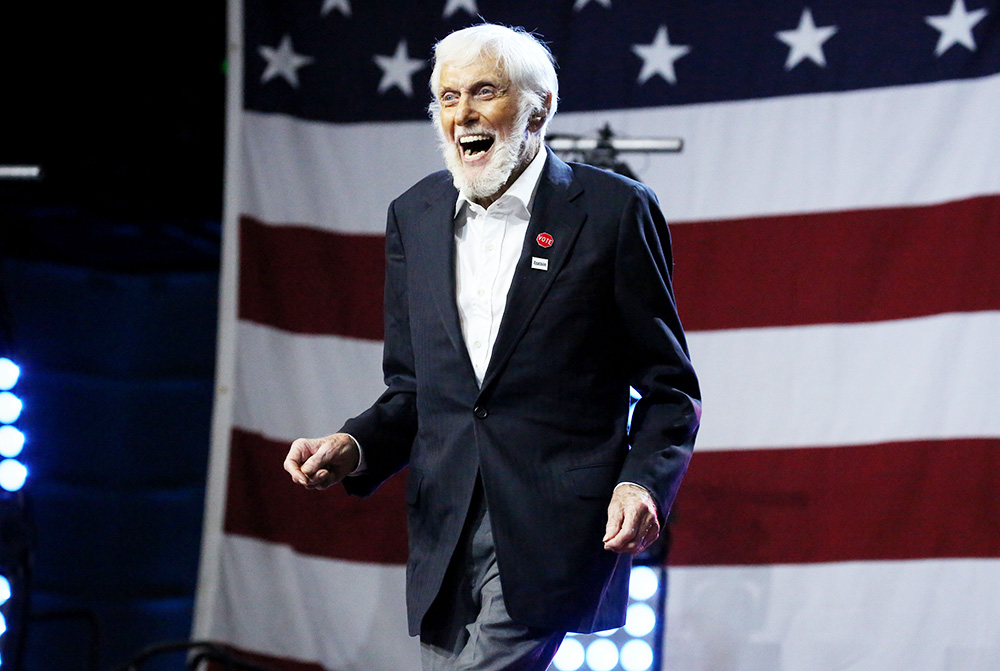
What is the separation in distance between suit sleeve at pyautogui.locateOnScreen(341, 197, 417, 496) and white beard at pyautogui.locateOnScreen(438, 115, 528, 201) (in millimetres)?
166

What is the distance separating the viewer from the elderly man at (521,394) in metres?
1.42

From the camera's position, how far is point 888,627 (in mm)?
3211

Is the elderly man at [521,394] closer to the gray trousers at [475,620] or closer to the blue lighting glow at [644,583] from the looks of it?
Answer: the gray trousers at [475,620]

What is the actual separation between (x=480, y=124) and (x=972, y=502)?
229 centimetres

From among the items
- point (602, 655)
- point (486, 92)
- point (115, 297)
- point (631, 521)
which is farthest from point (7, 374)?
point (631, 521)

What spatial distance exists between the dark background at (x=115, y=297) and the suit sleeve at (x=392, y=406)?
2.15 m

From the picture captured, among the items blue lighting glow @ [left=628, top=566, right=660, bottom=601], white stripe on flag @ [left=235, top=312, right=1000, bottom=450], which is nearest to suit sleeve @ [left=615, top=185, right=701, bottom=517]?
blue lighting glow @ [left=628, top=566, right=660, bottom=601]

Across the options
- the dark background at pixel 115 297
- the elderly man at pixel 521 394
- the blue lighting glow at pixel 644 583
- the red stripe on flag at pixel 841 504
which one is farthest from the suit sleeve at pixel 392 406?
the dark background at pixel 115 297

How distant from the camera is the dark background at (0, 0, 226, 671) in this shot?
348cm

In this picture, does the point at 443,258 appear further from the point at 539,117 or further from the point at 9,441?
the point at 9,441

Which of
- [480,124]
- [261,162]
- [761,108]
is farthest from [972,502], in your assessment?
Result: [261,162]

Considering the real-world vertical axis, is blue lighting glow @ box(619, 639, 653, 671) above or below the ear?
below

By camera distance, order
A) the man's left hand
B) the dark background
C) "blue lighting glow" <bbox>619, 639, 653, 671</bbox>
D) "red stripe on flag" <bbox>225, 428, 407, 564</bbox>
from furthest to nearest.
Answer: "red stripe on flag" <bbox>225, 428, 407, 564</bbox>, the dark background, "blue lighting glow" <bbox>619, 639, 653, 671</bbox>, the man's left hand

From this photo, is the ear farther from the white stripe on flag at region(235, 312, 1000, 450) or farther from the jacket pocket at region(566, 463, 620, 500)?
the white stripe on flag at region(235, 312, 1000, 450)
